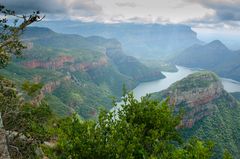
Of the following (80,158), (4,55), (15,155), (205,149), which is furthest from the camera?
(15,155)

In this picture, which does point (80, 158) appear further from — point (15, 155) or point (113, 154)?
point (15, 155)

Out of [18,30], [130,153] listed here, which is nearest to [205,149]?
[130,153]

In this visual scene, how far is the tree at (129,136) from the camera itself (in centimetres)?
2438

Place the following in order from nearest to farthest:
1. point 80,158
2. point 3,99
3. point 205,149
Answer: point 205,149 → point 80,158 → point 3,99

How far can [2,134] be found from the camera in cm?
2661

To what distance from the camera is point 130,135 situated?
25.9 metres

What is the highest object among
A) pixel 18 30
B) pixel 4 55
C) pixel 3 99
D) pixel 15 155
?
pixel 18 30

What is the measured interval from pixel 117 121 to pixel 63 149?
198 inches

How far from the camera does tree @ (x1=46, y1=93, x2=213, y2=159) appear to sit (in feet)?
80.0

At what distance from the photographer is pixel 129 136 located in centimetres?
2567

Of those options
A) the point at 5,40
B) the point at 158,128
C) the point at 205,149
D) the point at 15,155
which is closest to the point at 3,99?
the point at 15,155

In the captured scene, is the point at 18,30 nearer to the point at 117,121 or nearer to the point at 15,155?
the point at 117,121

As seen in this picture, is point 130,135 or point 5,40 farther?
point 5,40

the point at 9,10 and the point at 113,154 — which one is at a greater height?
the point at 9,10
